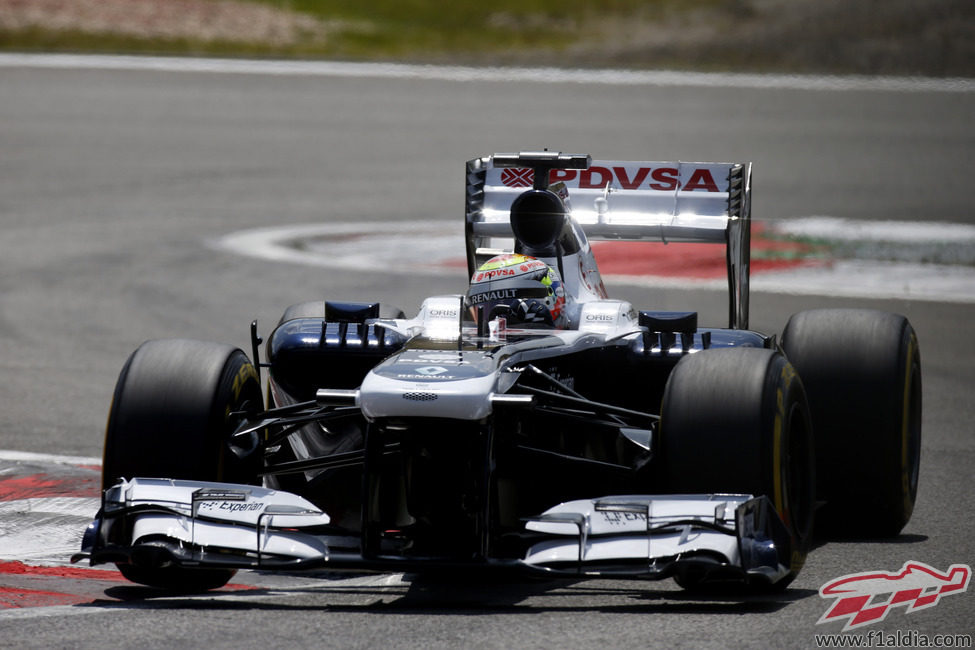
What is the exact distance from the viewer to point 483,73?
116 feet

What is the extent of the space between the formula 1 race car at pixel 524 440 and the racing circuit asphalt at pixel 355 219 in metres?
0.23

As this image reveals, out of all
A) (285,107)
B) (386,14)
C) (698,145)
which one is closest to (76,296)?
(698,145)

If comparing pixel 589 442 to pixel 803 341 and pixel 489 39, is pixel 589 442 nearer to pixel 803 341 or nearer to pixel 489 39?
pixel 803 341

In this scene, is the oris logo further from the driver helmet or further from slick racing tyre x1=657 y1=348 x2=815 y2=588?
slick racing tyre x1=657 y1=348 x2=815 y2=588

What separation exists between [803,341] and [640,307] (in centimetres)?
640

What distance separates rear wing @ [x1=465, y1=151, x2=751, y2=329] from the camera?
8828 mm

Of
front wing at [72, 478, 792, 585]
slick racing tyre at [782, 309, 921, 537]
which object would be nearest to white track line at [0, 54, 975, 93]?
slick racing tyre at [782, 309, 921, 537]

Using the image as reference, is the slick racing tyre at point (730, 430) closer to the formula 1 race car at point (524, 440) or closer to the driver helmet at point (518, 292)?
the formula 1 race car at point (524, 440)

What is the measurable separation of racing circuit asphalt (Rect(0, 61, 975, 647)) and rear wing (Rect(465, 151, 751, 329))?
1729 millimetres

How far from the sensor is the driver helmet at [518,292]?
741 centimetres

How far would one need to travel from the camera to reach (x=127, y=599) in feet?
20.4

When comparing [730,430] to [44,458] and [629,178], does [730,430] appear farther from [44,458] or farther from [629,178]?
[44,458]

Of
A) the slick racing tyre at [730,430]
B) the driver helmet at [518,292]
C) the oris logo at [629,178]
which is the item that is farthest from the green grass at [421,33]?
the slick racing tyre at [730,430]

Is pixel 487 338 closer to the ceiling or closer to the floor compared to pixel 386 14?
closer to the floor
